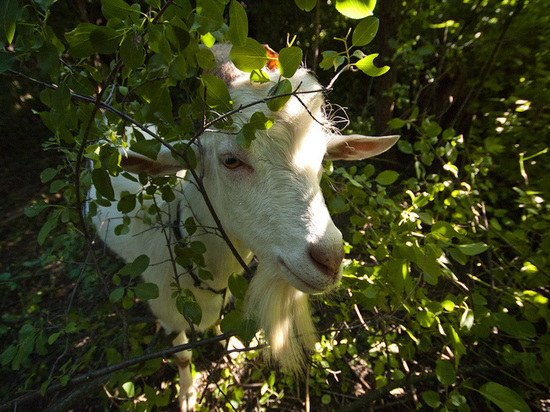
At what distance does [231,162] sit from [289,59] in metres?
0.62

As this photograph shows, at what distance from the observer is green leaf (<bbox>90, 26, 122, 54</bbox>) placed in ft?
2.02

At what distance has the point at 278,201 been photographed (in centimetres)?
118

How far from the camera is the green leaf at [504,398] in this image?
3.21 feet

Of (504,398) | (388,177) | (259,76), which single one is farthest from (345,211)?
(259,76)

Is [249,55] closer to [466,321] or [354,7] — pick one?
[354,7]

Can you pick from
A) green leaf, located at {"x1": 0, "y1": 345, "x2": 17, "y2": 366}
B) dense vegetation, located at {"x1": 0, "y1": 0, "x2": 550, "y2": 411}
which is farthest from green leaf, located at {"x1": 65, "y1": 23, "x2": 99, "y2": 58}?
green leaf, located at {"x1": 0, "y1": 345, "x2": 17, "y2": 366}

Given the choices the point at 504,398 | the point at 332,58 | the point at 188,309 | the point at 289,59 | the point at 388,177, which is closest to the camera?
the point at 289,59

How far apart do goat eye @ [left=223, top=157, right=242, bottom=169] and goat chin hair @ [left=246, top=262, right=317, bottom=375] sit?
49 centimetres

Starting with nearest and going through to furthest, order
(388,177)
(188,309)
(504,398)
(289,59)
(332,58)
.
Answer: (289,59)
(332,58)
(504,398)
(188,309)
(388,177)

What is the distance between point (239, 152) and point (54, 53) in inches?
27.3

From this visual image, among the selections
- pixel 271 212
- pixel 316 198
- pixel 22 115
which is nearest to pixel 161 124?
pixel 271 212

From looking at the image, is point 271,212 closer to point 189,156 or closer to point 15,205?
point 189,156

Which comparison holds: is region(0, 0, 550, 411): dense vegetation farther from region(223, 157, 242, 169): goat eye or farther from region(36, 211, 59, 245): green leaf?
region(223, 157, 242, 169): goat eye

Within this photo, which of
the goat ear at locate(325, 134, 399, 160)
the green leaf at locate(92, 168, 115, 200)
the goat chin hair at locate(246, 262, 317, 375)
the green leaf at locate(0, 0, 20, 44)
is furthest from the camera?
the goat ear at locate(325, 134, 399, 160)
